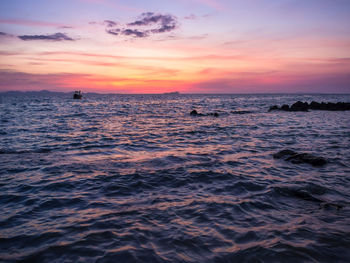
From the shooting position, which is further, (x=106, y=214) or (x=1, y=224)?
(x=106, y=214)

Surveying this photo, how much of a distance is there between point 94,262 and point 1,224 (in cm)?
297

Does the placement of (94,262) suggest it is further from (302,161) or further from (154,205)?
(302,161)

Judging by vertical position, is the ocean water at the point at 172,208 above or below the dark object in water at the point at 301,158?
below

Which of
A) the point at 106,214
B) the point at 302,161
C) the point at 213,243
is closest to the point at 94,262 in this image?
the point at 106,214

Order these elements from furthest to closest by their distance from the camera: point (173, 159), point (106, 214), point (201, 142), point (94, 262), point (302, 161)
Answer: point (201, 142) → point (173, 159) → point (302, 161) → point (106, 214) → point (94, 262)

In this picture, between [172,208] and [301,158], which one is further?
[301,158]

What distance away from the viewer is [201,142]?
15570mm

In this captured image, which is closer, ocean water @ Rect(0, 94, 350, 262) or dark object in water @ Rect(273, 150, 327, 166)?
ocean water @ Rect(0, 94, 350, 262)

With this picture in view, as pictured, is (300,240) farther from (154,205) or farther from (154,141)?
(154,141)

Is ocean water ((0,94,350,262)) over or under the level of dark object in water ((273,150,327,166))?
under

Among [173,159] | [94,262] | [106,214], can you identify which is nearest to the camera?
[94,262]

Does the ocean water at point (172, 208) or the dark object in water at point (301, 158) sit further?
the dark object in water at point (301, 158)

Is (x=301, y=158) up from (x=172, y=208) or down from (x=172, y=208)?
up

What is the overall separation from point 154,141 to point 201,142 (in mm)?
3290
